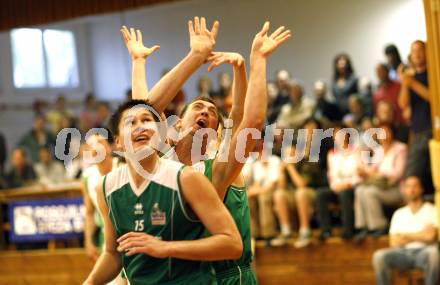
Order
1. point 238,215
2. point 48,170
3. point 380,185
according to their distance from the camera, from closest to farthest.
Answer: point 238,215 → point 380,185 → point 48,170

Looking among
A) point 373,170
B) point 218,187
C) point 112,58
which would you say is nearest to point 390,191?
point 373,170

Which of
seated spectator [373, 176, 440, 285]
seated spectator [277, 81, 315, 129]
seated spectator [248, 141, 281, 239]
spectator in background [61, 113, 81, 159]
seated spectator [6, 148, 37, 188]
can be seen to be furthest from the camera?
spectator in background [61, 113, 81, 159]

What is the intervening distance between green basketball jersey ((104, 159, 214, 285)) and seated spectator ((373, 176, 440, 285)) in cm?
529

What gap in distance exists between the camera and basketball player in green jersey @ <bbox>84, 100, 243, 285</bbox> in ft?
10.2

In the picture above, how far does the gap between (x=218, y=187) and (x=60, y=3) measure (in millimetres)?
8198

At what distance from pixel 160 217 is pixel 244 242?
32.7 inches

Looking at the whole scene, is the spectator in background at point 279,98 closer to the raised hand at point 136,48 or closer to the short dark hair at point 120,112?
the raised hand at point 136,48

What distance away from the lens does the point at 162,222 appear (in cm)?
317

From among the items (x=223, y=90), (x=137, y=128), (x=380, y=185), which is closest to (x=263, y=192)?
(x=380, y=185)

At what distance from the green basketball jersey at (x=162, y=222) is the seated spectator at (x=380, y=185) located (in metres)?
5.78

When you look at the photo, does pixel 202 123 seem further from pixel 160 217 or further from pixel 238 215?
pixel 160 217

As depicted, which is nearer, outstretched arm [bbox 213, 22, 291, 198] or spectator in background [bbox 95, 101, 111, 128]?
outstretched arm [bbox 213, 22, 291, 198]

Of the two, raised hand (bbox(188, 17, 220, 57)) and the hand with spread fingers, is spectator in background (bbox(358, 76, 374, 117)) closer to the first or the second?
raised hand (bbox(188, 17, 220, 57))

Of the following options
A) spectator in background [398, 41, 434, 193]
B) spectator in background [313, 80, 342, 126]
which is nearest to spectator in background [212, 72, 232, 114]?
spectator in background [313, 80, 342, 126]
